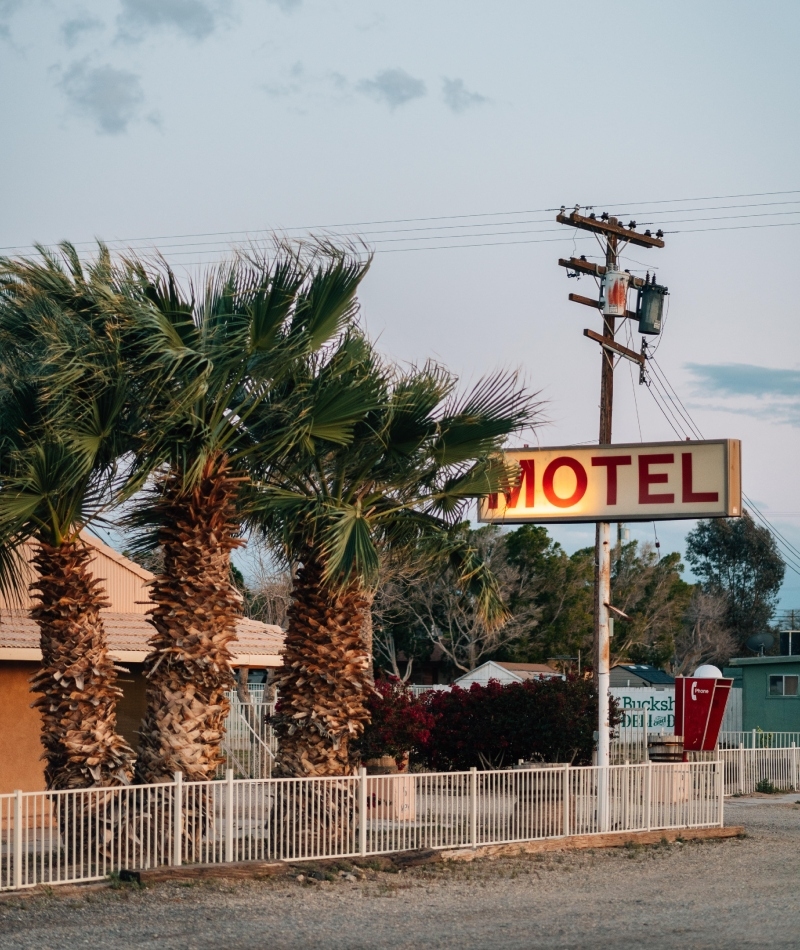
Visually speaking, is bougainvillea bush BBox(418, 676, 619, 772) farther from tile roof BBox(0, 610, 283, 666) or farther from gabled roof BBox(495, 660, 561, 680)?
gabled roof BBox(495, 660, 561, 680)

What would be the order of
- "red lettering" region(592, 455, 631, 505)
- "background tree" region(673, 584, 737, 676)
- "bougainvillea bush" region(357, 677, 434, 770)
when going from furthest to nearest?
1. "background tree" region(673, 584, 737, 676)
2. "bougainvillea bush" region(357, 677, 434, 770)
3. "red lettering" region(592, 455, 631, 505)

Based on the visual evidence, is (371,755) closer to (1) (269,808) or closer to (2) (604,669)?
(2) (604,669)

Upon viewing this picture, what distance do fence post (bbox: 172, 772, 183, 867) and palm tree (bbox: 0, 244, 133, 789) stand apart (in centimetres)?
70

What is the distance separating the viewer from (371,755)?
74.9ft

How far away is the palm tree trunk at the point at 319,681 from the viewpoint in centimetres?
1552

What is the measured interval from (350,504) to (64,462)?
142 inches

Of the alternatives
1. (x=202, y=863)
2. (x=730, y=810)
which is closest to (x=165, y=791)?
(x=202, y=863)

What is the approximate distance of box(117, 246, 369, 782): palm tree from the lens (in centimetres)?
1428

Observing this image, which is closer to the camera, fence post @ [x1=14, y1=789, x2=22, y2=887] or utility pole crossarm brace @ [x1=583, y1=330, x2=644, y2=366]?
fence post @ [x1=14, y1=789, x2=22, y2=887]

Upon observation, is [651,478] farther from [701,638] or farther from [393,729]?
[701,638]

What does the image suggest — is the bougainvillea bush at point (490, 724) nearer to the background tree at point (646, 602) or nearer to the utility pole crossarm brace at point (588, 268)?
the utility pole crossarm brace at point (588, 268)

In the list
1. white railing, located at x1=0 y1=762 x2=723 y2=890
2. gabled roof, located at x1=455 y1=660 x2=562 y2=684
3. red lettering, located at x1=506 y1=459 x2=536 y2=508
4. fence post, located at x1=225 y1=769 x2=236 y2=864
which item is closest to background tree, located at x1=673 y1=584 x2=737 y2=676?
gabled roof, located at x1=455 y1=660 x2=562 y2=684

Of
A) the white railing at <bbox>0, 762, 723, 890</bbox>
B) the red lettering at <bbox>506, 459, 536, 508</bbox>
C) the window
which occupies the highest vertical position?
the red lettering at <bbox>506, 459, 536, 508</bbox>

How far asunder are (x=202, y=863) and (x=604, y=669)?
25.1ft
